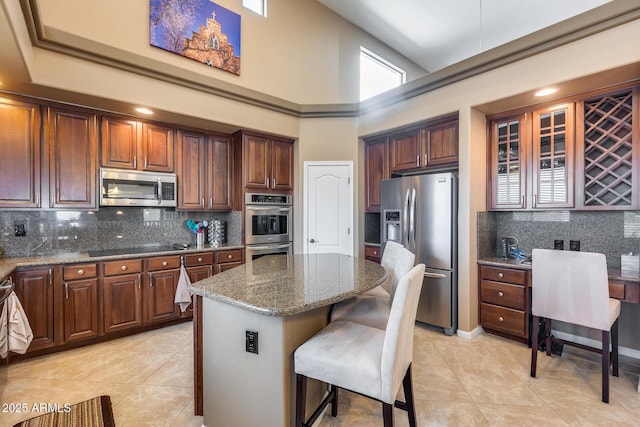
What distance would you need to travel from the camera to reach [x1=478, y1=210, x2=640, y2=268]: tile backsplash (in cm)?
267

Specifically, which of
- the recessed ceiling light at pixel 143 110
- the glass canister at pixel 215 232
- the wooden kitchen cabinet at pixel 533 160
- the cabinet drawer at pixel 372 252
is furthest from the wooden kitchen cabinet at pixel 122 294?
the wooden kitchen cabinet at pixel 533 160

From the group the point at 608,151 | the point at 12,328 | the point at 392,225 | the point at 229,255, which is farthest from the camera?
the point at 229,255

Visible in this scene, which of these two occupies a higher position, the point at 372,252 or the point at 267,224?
the point at 267,224

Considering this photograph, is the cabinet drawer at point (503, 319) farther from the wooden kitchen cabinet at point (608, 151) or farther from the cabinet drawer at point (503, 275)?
the wooden kitchen cabinet at point (608, 151)

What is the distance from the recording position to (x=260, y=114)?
3879mm

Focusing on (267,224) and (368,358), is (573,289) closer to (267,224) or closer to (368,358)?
(368,358)

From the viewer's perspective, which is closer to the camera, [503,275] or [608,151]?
[608,151]

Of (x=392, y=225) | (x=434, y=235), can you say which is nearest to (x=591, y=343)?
(x=434, y=235)

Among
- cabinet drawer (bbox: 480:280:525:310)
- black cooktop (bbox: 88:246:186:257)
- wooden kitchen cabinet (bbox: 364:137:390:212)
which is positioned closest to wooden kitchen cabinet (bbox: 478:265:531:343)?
cabinet drawer (bbox: 480:280:525:310)

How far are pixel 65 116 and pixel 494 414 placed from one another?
4.48m

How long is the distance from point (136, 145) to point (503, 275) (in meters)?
4.27

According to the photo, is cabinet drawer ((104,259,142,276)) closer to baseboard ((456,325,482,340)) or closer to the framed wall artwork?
the framed wall artwork

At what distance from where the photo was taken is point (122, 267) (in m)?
2.99

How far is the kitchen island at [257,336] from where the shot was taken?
138 cm
